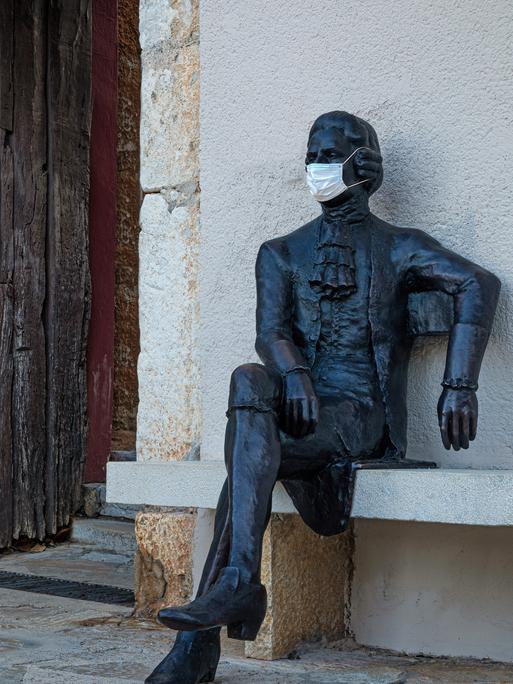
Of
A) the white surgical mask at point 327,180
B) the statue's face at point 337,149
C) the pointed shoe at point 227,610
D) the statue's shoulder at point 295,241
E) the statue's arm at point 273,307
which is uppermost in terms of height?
the statue's face at point 337,149

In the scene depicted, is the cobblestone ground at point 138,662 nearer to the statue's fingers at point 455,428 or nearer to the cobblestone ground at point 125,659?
the cobblestone ground at point 125,659

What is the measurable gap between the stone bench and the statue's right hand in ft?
0.69

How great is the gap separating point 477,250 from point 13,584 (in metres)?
2.46

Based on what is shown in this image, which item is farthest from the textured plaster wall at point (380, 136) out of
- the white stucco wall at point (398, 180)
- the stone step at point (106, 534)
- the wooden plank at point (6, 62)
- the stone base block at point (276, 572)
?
the wooden plank at point (6, 62)

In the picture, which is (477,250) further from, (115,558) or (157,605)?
(115,558)

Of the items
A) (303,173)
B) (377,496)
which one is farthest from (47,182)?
(377,496)

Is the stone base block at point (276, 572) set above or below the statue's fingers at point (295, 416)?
below

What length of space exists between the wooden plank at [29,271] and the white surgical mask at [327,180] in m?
2.63

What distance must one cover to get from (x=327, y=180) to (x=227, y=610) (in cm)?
126

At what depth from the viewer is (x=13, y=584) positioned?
4.48m

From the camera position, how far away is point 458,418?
279cm

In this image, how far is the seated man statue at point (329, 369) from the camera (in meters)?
2.65

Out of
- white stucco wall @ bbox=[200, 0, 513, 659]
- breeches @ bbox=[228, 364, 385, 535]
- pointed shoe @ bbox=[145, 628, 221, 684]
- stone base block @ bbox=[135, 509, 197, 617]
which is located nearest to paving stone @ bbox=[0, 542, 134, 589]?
stone base block @ bbox=[135, 509, 197, 617]

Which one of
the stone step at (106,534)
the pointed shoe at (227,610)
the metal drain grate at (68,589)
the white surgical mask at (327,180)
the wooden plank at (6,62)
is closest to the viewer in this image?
the pointed shoe at (227,610)
